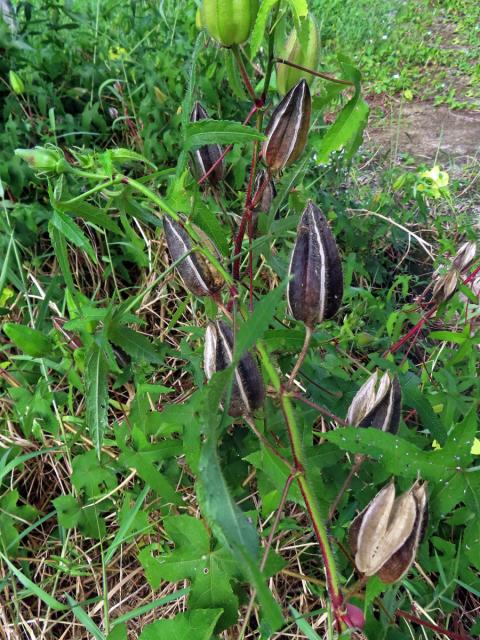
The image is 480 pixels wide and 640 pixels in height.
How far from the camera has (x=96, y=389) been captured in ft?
2.19

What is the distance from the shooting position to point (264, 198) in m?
0.90

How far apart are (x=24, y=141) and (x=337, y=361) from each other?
100 cm

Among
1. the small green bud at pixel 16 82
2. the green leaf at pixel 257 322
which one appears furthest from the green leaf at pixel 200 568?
the small green bud at pixel 16 82

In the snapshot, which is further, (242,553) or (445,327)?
(445,327)

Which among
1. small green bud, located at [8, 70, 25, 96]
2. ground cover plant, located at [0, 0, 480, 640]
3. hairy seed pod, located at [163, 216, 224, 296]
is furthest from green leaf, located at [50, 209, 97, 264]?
small green bud, located at [8, 70, 25, 96]

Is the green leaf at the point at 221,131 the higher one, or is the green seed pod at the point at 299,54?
the green seed pod at the point at 299,54

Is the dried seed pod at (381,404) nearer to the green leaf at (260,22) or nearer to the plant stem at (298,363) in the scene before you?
the plant stem at (298,363)

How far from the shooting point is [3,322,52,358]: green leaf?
934mm

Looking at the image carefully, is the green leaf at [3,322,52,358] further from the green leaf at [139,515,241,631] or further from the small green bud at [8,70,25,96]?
the small green bud at [8,70,25,96]

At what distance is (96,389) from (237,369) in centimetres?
17

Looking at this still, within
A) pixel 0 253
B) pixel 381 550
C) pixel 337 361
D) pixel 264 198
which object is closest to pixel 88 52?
pixel 0 253

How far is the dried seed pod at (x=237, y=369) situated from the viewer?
0.67m

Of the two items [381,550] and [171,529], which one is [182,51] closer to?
[171,529]

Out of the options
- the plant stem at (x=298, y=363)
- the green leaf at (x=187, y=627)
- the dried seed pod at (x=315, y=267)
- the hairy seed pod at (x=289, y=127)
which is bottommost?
the green leaf at (x=187, y=627)
